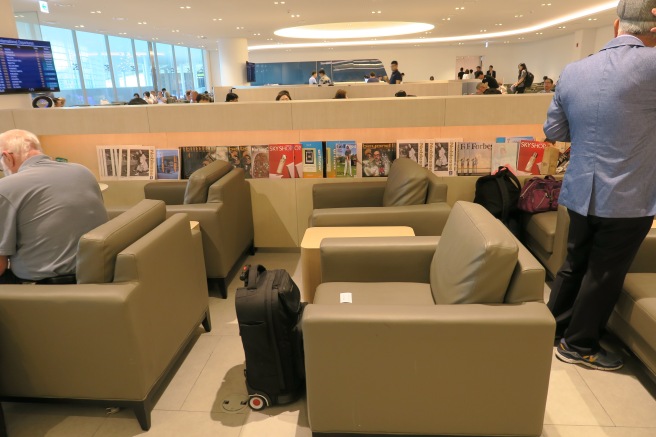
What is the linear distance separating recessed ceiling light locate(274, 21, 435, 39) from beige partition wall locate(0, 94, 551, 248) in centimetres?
1409

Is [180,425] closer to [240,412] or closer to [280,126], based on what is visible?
[240,412]

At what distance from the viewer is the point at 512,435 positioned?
177cm

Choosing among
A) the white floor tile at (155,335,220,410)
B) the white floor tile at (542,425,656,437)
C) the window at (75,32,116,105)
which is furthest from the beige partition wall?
the window at (75,32,116,105)

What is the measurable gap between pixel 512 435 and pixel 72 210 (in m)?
2.12

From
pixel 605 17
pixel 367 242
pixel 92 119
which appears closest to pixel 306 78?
pixel 605 17

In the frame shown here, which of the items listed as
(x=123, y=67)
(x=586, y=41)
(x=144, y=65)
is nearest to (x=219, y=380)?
(x=123, y=67)

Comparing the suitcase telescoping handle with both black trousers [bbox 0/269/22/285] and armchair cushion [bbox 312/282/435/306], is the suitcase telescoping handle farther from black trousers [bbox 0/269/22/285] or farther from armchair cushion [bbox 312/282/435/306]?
black trousers [bbox 0/269/22/285]

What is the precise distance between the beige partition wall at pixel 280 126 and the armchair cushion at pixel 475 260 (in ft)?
6.27

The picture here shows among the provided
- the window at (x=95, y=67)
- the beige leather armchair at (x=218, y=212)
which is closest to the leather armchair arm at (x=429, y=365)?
the beige leather armchair at (x=218, y=212)

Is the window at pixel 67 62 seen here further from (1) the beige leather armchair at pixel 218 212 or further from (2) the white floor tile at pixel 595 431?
(2) the white floor tile at pixel 595 431

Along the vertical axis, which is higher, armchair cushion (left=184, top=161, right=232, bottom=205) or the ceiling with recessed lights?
the ceiling with recessed lights

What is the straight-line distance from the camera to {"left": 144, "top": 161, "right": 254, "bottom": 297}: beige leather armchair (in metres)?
3.20

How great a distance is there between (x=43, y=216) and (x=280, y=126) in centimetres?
214

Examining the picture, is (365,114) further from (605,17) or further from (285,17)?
(605,17)
